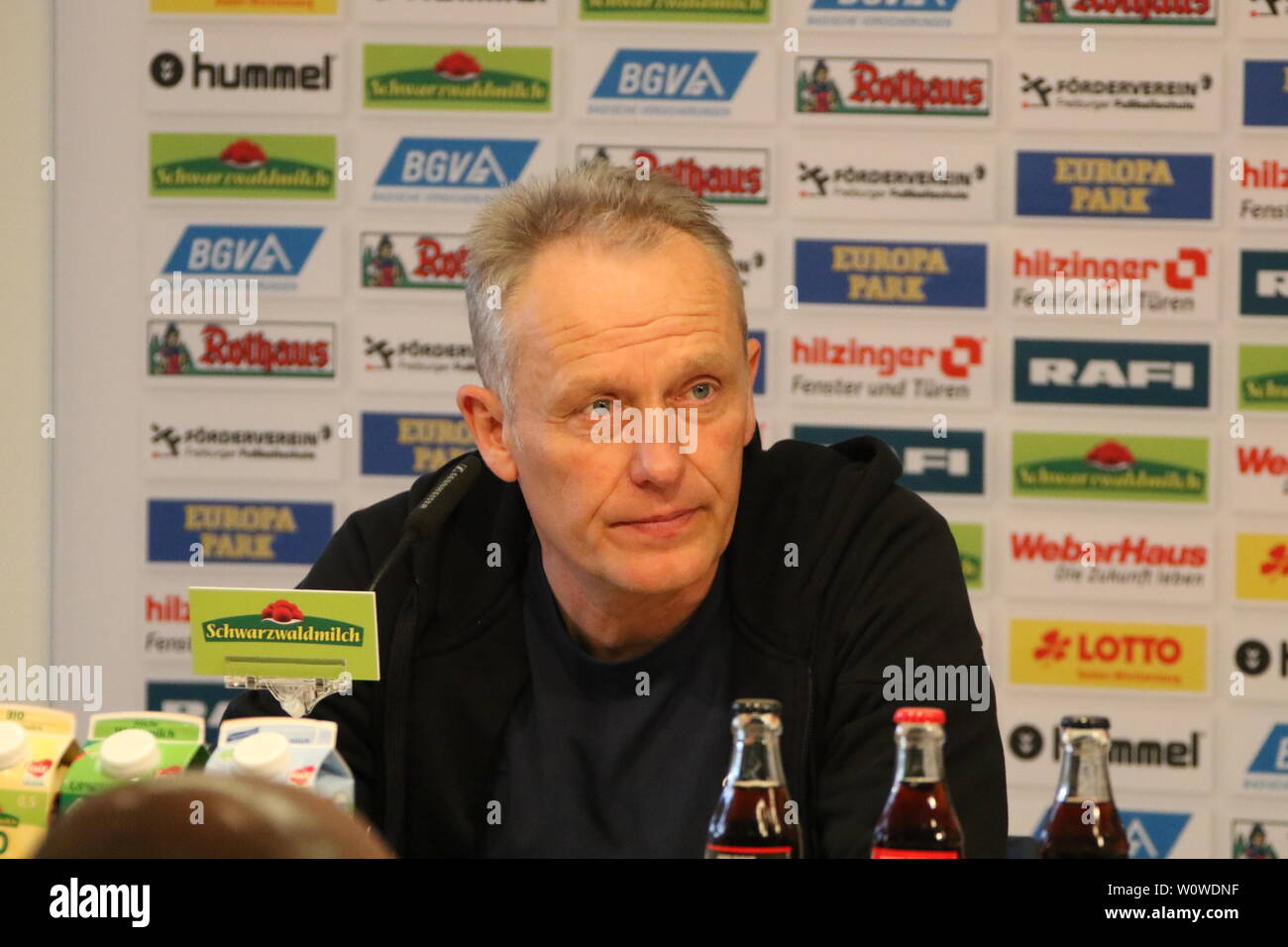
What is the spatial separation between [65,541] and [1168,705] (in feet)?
9.62

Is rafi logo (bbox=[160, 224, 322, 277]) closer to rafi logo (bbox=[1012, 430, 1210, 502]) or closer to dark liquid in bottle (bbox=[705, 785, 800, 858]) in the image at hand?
rafi logo (bbox=[1012, 430, 1210, 502])

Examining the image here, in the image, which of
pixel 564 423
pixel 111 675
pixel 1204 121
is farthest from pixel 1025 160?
pixel 111 675

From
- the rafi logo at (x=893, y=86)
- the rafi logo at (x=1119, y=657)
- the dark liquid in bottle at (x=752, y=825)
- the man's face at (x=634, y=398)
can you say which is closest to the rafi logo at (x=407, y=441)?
the rafi logo at (x=893, y=86)

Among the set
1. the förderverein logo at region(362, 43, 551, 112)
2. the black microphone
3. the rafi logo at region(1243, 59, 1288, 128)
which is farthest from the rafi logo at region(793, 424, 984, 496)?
the black microphone

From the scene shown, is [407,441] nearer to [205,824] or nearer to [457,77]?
[457,77]

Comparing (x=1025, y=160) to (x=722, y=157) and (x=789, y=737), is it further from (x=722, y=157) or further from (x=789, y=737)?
(x=789, y=737)

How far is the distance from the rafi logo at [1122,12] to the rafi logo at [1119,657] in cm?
156

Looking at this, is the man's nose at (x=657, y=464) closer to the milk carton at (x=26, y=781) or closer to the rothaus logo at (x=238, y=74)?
the milk carton at (x=26, y=781)

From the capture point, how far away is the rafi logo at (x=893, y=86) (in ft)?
12.4

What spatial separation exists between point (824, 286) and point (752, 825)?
2869 mm

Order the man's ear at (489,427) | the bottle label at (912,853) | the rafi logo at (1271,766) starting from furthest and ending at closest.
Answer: the rafi logo at (1271,766) → the man's ear at (489,427) → the bottle label at (912,853)

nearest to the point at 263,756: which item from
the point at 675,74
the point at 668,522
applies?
the point at 668,522

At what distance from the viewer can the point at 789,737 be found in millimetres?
1544

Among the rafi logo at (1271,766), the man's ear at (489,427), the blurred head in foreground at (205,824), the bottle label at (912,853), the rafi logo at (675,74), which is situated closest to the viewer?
the blurred head in foreground at (205,824)
